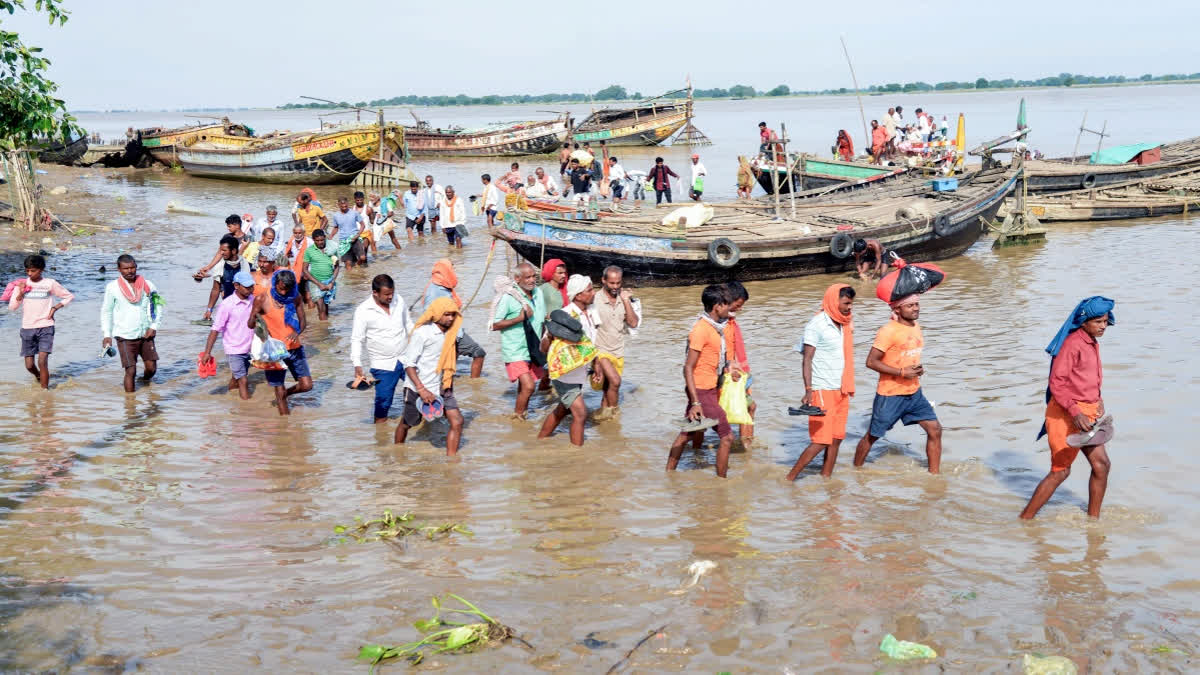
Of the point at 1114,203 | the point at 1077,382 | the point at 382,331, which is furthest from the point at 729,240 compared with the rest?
the point at 1114,203

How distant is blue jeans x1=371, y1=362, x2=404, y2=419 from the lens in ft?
26.4

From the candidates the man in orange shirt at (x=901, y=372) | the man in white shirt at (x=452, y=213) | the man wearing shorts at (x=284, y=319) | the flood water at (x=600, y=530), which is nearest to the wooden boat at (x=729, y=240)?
the man in white shirt at (x=452, y=213)

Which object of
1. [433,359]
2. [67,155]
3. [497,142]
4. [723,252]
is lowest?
[433,359]

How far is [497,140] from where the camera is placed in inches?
1702

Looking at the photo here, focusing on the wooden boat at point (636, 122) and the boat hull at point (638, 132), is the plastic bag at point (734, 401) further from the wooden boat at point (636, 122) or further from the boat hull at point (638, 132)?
the wooden boat at point (636, 122)

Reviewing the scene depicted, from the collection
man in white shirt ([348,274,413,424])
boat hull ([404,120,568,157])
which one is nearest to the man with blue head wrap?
man in white shirt ([348,274,413,424])

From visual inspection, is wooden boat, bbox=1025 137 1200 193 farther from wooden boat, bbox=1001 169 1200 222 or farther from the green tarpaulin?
wooden boat, bbox=1001 169 1200 222

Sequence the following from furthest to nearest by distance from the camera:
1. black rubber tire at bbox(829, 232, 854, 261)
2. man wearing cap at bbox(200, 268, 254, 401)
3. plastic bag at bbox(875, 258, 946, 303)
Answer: black rubber tire at bbox(829, 232, 854, 261) → man wearing cap at bbox(200, 268, 254, 401) → plastic bag at bbox(875, 258, 946, 303)

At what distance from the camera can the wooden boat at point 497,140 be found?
42781 mm

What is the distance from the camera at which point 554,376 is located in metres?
7.68

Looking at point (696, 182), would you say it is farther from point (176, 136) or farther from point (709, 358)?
point (176, 136)

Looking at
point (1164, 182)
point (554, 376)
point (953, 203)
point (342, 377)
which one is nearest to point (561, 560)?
point (554, 376)

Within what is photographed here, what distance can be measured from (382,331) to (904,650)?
4.67 meters

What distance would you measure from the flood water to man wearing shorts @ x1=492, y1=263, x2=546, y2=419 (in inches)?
16.1
